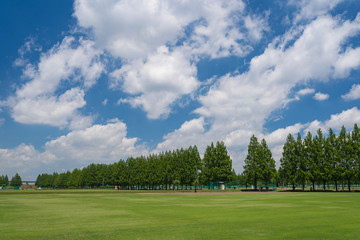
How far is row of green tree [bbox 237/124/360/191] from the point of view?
3174 inches

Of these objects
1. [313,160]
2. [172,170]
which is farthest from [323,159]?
[172,170]

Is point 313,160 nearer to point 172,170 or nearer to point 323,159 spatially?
point 323,159

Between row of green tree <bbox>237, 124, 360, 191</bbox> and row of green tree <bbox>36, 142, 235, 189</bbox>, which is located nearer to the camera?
row of green tree <bbox>237, 124, 360, 191</bbox>

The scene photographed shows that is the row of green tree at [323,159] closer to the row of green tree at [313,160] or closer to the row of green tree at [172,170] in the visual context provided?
the row of green tree at [313,160]

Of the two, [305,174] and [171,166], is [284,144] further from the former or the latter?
[171,166]

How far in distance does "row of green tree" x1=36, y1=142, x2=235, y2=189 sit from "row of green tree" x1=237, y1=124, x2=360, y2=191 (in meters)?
13.5

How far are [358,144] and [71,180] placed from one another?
174865mm

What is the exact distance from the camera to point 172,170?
128250mm

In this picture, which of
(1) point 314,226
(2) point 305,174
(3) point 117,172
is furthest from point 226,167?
(1) point 314,226

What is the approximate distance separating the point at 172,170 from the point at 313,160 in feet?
198

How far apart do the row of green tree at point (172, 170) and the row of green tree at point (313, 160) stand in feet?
44.2

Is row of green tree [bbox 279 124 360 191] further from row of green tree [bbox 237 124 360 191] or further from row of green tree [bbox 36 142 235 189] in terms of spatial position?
row of green tree [bbox 36 142 235 189]

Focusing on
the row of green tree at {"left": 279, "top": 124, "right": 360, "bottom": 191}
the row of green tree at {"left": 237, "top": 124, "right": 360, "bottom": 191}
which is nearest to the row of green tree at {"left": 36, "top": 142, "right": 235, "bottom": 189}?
the row of green tree at {"left": 237, "top": 124, "right": 360, "bottom": 191}

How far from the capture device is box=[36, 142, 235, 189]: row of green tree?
372 feet
